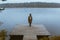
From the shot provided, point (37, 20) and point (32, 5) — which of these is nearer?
point (37, 20)

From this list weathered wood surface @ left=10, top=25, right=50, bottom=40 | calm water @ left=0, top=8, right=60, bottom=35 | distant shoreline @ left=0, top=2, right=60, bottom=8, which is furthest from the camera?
distant shoreline @ left=0, top=2, right=60, bottom=8

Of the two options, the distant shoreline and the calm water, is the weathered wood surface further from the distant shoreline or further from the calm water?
the distant shoreline

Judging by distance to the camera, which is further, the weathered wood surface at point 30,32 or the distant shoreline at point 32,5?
the distant shoreline at point 32,5

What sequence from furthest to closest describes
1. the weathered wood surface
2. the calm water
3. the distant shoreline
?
the distant shoreline < the calm water < the weathered wood surface

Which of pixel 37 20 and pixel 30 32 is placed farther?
pixel 37 20

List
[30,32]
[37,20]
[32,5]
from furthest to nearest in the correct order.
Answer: [32,5] < [37,20] < [30,32]

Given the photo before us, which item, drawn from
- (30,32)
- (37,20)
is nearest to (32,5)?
(37,20)

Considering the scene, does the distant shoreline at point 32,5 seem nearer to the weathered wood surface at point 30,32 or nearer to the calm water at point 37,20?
the calm water at point 37,20

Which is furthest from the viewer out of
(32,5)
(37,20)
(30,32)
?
(32,5)

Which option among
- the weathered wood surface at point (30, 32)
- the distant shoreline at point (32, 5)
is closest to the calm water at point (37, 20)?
the weathered wood surface at point (30, 32)

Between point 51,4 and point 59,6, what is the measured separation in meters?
0.59

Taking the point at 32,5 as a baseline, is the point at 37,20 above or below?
below

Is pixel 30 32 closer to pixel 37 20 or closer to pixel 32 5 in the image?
pixel 37 20

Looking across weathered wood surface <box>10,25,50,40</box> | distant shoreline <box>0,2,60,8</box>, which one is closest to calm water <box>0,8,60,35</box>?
weathered wood surface <box>10,25,50,40</box>
